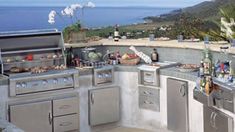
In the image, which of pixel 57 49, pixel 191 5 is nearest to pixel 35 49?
pixel 57 49

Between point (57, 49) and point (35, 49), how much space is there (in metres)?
0.28

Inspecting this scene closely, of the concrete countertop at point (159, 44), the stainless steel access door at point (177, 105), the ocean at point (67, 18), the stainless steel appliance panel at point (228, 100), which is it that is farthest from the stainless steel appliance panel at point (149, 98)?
the stainless steel appliance panel at point (228, 100)

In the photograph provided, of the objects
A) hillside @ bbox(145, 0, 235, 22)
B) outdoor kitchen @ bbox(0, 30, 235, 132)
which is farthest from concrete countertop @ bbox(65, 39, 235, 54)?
hillside @ bbox(145, 0, 235, 22)

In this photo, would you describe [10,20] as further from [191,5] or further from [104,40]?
[191,5]

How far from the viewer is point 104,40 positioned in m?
7.14

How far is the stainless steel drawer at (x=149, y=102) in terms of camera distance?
20.2 feet

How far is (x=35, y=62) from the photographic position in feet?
20.6

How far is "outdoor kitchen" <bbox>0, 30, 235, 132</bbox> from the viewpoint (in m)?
5.62

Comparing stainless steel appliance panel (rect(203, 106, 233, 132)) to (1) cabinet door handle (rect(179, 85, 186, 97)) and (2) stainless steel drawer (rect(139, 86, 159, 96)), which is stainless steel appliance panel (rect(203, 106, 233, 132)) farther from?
(2) stainless steel drawer (rect(139, 86, 159, 96))

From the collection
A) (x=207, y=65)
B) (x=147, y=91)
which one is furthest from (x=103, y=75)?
(x=207, y=65)

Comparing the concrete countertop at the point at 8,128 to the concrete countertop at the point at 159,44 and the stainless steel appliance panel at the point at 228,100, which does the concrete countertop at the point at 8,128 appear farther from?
the concrete countertop at the point at 159,44

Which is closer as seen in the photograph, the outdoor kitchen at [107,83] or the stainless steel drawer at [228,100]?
the stainless steel drawer at [228,100]

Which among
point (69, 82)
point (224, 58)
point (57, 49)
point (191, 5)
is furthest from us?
point (191, 5)

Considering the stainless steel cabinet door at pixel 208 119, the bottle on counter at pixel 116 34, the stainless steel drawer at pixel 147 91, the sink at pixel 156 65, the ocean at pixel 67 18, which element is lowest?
the stainless steel cabinet door at pixel 208 119
